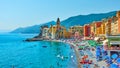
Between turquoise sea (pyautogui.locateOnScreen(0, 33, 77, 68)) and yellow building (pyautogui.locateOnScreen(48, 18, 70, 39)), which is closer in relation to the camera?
turquoise sea (pyautogui.locateOnScreen(0, 33, 77, 68))

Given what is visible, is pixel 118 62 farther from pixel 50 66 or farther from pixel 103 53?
pixel 50 66

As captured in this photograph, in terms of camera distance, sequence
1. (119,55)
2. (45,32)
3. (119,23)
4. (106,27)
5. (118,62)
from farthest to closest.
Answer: (45,32) < (106,27) < (119,23) < (119,55) < (118,62)

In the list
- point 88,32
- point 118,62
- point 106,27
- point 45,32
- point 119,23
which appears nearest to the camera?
point 118,62

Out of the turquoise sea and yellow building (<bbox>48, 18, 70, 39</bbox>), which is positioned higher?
yellow building (<bbox>48, 18, 70, 39</bbox>)

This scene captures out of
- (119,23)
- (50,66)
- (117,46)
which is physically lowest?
(50,66)

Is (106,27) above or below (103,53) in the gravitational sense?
above

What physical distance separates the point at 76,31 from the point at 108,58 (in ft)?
448

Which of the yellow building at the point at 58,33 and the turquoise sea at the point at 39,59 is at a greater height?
the yellow building at the point at 58,33

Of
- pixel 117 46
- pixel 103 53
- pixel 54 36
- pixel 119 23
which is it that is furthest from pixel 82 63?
pixel 54 36

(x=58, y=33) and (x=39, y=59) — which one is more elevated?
(x=58, y=33)

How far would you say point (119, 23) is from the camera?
284ft

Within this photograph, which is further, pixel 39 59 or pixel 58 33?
pixel 58 33

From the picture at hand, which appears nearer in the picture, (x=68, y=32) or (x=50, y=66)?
(x=50, y=66)

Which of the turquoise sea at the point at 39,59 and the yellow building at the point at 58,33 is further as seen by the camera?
the yellow building at the point at 58,33
